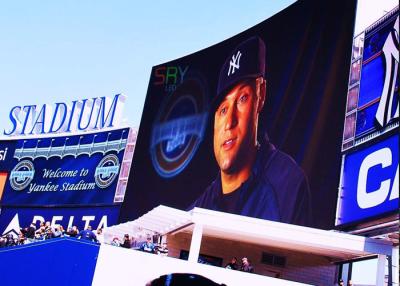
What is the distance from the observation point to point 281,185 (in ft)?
87.5

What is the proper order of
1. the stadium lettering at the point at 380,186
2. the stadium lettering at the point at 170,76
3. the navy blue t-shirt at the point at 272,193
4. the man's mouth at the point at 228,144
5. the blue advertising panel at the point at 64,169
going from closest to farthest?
the stadium lettering at the point at 380,186 < the navy blue t-shirt at the point at 272,193 < the man's mouth at the point at 228,144 < the stadium lettering at the point at 170,76 < the blue advertising panel at the point at 64,169

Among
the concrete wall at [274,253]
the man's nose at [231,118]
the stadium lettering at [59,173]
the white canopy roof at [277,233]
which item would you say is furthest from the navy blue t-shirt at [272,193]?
the stadium lettering at [59,173]

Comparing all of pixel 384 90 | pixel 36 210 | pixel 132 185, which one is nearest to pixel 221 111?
pixel 132 185

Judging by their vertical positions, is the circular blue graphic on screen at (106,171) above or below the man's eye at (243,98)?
below

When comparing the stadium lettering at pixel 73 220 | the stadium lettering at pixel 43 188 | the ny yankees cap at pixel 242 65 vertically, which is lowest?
the stadium lettering at pixel 73 220

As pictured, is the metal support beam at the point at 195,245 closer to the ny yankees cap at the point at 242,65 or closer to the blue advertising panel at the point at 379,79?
the blue advertising panel at the point at 379,79

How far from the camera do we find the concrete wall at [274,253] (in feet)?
83.4

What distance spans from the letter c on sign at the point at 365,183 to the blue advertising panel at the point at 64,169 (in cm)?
1968

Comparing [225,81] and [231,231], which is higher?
[225,81]

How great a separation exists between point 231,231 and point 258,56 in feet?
40.8

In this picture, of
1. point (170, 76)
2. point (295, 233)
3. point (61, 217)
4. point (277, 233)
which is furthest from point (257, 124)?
point (61, 217)

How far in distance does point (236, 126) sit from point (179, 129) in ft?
19.5

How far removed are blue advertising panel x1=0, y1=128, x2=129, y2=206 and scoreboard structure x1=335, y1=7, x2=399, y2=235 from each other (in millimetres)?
18693

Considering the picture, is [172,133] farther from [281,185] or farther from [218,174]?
[281,185]
